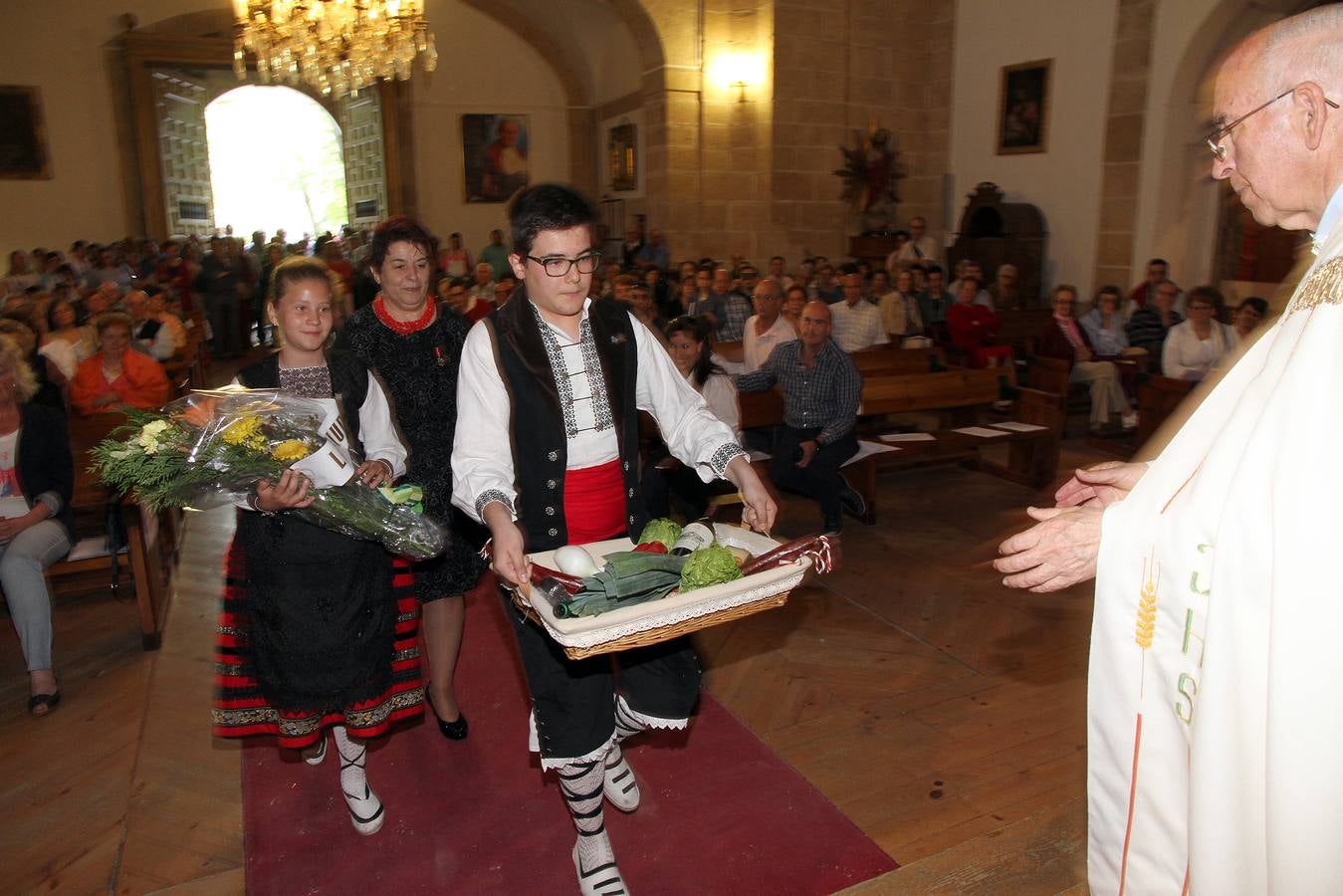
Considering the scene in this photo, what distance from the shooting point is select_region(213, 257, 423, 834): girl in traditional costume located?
2.57 m

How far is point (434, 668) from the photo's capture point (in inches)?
135

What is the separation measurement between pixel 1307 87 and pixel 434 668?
3.02 meters

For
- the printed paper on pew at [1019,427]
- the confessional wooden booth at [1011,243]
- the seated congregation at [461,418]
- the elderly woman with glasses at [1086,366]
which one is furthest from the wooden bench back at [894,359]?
the confessional wooden booth at [1011,243]

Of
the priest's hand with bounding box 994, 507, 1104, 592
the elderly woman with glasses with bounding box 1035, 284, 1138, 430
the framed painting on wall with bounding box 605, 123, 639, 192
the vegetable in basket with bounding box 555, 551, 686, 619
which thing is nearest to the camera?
the priest's hand with bounding box 994, 507, 1104, 592

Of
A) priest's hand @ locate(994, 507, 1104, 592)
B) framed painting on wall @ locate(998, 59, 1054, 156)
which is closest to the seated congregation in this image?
priest's hand @ locate(994, 507, 1104, 592)

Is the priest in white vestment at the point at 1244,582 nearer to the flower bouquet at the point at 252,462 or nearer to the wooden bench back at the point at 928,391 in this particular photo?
the flower bouquet at the point at 252,462

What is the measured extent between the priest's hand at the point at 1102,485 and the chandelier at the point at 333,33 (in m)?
7.96

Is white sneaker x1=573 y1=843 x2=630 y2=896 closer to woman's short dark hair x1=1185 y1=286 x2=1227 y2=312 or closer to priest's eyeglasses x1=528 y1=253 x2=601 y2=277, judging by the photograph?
priest's eyeglasses x1=528 y1=253 x2=601 y2=277

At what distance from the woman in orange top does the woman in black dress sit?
10.8 ft

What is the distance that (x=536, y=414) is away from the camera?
7.66 feet

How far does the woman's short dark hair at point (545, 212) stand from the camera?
2.20 m

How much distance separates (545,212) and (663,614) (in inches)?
38.6

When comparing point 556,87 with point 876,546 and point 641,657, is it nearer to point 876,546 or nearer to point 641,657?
point 876,546

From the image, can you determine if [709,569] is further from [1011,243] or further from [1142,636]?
[1011,243]
